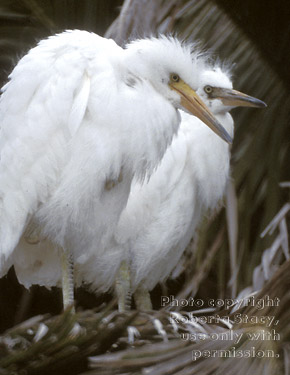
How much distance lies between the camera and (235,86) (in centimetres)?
214

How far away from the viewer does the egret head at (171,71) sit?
5.50 feet

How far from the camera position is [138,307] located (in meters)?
2.21

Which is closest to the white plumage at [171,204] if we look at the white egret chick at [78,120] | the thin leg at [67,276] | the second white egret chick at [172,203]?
the second white egret chick at [172,203]

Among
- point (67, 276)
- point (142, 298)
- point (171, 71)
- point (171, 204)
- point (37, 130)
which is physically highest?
point (171, 71)

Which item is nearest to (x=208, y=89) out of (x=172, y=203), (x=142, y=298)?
(x=172, y=203)

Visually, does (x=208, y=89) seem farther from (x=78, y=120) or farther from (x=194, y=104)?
(x=78, y=120)

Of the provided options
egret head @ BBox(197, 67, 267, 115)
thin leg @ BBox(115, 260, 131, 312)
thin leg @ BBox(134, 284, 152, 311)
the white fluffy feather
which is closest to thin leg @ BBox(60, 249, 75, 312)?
the white fluffy feather

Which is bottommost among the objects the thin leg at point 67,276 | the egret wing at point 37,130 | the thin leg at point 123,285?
the thin leg at point 123,285

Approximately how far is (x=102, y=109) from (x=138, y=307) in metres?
0.76

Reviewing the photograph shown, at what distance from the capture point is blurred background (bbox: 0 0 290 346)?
6.57 feet

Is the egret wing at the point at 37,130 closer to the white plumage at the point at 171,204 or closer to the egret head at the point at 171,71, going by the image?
the egret head at the point at 171,71

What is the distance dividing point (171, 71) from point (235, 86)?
495 millimetres

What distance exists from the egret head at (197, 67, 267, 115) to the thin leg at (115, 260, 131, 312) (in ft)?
1.65

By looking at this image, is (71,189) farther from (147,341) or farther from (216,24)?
(216,24)
